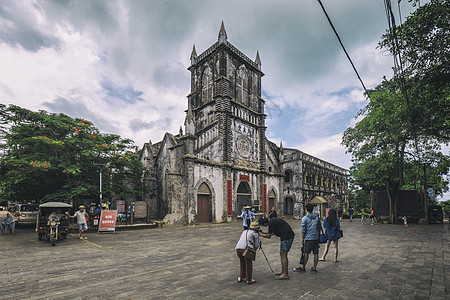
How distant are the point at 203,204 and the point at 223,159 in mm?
4671

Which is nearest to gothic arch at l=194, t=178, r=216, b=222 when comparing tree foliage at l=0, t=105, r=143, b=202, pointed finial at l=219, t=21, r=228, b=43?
tree foliage at l=0, t=105, r=143, b=202

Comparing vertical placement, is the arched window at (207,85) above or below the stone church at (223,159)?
above

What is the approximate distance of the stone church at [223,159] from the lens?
19500 mm

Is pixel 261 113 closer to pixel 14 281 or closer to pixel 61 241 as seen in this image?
pixel 61 241

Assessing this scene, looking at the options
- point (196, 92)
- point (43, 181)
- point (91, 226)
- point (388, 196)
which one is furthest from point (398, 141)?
Answer: point (43, 181)

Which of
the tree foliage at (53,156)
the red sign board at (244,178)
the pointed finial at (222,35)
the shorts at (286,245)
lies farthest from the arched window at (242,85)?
the shorts at (286,245)

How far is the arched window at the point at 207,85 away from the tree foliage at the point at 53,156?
1136cm

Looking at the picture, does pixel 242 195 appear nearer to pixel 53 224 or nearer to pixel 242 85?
pixel 242 85

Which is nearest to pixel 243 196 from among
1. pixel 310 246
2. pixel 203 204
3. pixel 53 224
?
pixel 203 204

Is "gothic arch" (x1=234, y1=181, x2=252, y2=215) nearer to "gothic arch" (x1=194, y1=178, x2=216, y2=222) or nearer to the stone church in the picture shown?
the stone church

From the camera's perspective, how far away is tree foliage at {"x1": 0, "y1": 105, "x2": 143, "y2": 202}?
1291cm

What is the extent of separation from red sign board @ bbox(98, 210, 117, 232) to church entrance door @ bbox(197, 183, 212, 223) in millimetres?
7363

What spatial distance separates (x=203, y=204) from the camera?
20453mm

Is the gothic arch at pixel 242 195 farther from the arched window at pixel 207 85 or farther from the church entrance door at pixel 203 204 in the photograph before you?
the arched window at pixel 207 85
